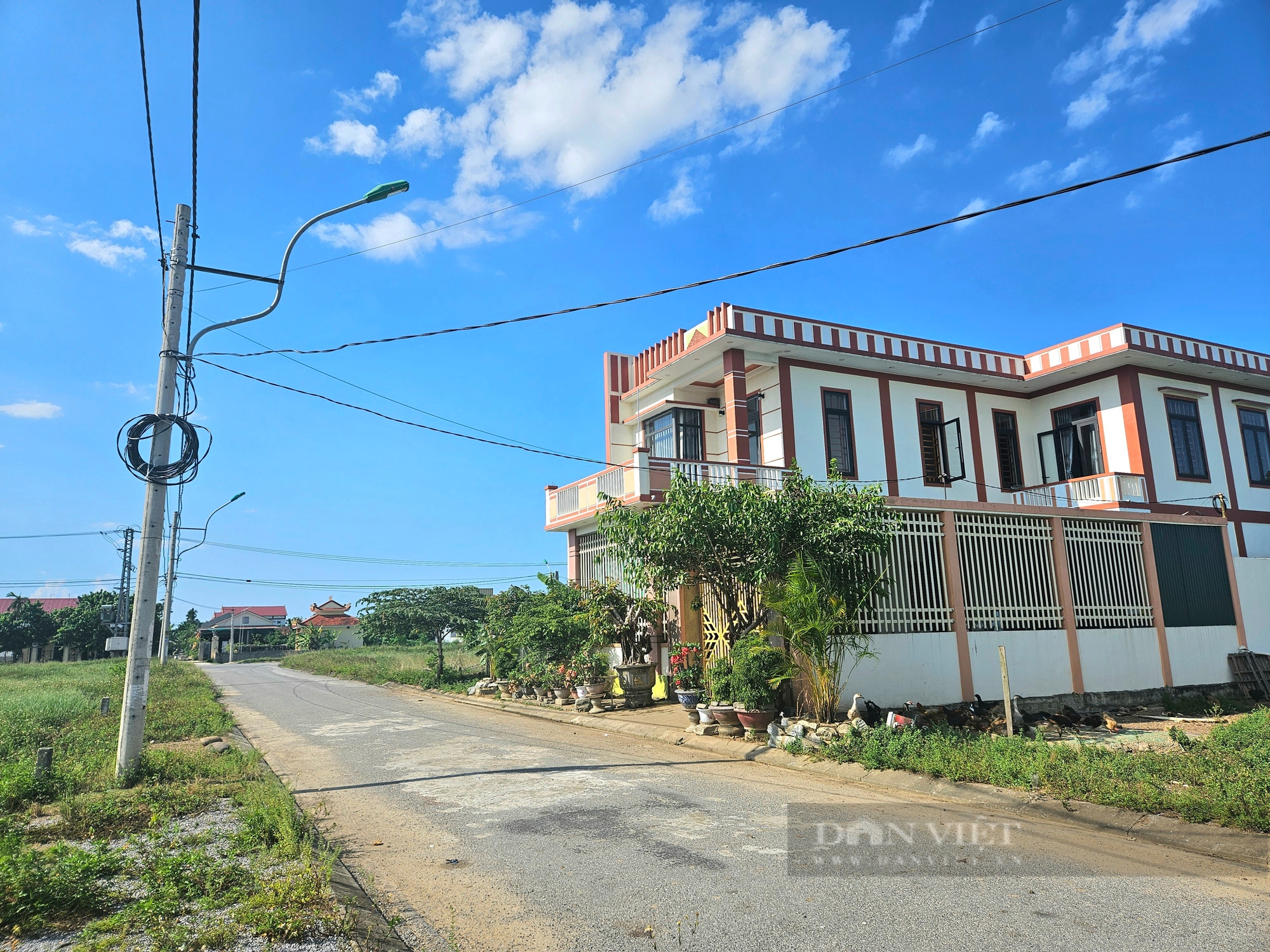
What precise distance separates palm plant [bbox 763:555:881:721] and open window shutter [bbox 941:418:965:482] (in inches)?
378

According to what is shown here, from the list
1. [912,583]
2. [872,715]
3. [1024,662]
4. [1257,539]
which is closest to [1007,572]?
[1024,662]

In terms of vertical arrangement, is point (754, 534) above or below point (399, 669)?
above

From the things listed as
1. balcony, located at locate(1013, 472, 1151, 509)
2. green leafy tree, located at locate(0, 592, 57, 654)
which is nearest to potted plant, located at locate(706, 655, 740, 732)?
balcony, located at locate(1013, 472, 1151, 509)

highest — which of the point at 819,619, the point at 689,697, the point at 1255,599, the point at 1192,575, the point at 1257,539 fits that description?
the point at 1257,539

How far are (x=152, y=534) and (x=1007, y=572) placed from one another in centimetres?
1264

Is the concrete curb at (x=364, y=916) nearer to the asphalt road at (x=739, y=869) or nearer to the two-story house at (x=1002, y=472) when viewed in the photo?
the asphalt road at (x=739, y=869)

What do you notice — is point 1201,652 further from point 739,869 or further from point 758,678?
point 739,869

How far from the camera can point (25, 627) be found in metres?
59.7

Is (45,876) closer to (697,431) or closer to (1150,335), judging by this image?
(697,431)

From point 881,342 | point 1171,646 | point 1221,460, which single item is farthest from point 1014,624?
point 1221,460

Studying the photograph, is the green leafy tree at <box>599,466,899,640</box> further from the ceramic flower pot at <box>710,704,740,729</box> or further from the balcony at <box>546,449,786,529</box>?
the balcony at <box>546,449,786,529</box>

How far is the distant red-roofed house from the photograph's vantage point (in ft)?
260

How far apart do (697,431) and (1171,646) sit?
1083 cm

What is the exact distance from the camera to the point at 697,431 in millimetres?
19984
